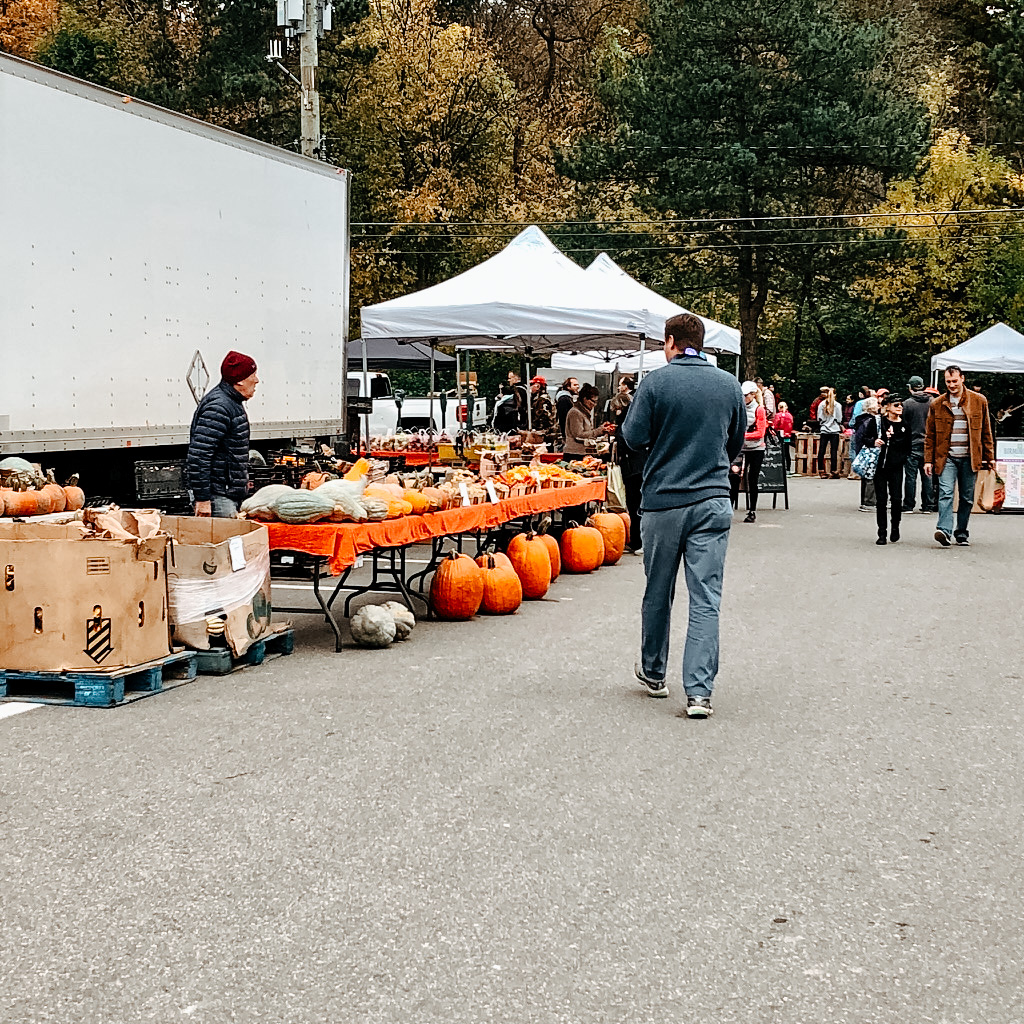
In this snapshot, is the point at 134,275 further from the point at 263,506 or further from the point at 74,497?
the point at 263,506

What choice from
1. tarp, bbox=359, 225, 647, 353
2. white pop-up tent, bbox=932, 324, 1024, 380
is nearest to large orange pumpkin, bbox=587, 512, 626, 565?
tarp, bbox=359, 225, 647, 353

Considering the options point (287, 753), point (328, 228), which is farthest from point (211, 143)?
point (287, 753)

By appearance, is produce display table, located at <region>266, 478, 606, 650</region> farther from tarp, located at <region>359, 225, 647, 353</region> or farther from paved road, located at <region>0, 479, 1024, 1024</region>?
tarp, located at <region>359, 225, 647, 353</region>

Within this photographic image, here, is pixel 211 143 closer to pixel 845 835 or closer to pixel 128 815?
pixel 128 815

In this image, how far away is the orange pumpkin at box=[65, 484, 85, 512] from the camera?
37.3 feet

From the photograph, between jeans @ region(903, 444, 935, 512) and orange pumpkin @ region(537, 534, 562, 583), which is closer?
orange pumpkin @ region(537, 534, 562, 583)

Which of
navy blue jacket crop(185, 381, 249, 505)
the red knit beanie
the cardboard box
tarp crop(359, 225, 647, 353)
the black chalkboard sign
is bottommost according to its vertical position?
the black chalkboard sign

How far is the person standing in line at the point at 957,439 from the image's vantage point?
17266mm

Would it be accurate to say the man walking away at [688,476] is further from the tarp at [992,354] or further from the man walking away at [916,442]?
the tarp at [992,354]

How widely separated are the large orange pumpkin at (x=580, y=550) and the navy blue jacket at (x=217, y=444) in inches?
192

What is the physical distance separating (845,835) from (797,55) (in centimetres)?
4059

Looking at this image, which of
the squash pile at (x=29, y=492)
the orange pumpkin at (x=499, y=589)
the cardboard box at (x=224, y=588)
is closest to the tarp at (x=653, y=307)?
the orange pumpkin at (x=499, y=589)

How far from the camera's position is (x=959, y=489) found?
57.5 feet

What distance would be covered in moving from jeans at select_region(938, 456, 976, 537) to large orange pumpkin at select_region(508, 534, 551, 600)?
669 cm
